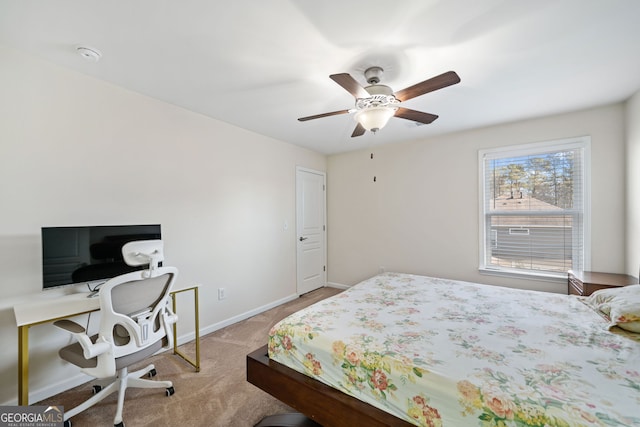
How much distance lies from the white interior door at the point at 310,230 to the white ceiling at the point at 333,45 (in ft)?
6.09

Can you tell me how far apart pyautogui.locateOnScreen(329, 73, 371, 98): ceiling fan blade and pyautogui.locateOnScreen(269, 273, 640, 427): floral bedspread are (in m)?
1.54

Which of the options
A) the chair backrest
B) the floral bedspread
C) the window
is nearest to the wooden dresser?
the window

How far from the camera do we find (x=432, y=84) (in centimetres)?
162

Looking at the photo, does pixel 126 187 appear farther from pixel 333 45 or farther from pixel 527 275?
pixel 527 275

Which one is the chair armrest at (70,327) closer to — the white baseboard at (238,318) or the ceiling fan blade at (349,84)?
the white baseboard at (238,318)

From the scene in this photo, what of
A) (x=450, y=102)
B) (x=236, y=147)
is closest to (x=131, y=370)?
(x=236, y=147)

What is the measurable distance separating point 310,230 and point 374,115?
278 cm

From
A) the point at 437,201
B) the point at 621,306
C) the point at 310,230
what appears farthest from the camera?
the point at 310,230

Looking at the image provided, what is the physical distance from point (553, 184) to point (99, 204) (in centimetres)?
463

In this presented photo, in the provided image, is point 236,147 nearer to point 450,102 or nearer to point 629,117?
point 450,102

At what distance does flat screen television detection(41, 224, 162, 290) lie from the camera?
5.87 ft

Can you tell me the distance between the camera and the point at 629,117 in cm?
247

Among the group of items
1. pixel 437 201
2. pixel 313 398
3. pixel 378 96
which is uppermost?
pixel 378 96

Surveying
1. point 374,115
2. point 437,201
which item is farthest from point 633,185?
point 374,115
